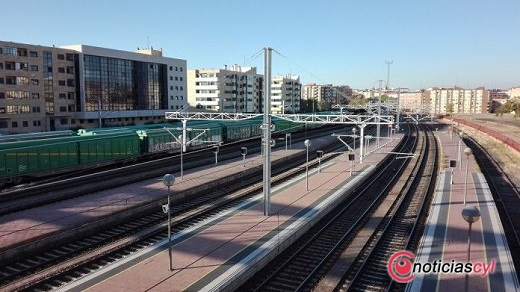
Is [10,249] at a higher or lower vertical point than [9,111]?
lower

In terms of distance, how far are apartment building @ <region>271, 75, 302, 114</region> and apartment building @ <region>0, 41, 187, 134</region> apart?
4336 centimetres

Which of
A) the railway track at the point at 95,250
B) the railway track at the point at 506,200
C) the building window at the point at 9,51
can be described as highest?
the building window at the point at 9,51

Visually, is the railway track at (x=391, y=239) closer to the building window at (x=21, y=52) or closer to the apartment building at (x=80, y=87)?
the apartment building at (x=80, y=87)

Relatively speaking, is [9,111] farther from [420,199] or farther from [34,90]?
[420,199]

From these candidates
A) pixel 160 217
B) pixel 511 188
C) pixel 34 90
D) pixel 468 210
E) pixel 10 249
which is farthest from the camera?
pixel 34 90

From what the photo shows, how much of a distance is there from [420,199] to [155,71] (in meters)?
72.5

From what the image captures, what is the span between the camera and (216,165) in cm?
3600

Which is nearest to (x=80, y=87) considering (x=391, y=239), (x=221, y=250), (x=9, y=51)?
(x=9, y=51)

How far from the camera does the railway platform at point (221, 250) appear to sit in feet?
42.2

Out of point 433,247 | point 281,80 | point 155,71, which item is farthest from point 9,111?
point 281,80

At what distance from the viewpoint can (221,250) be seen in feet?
50.9

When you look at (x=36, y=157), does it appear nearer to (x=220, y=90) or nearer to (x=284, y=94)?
(x=220, y=90)

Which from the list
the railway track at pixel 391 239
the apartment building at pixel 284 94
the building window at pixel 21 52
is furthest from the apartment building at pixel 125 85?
the railway track at pixel 391 239

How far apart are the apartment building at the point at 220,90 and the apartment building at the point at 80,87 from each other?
12868 mm
